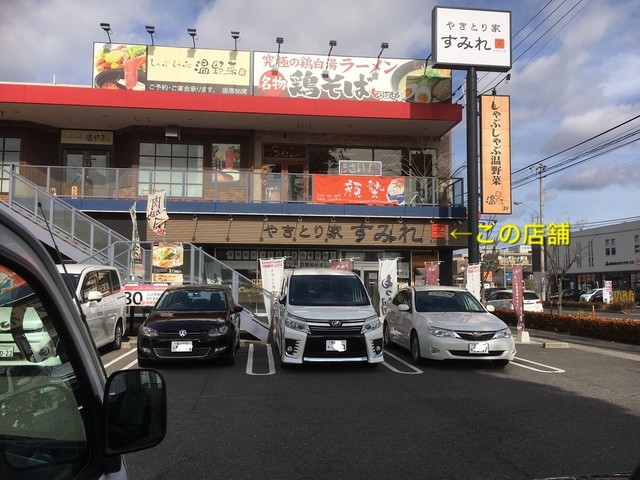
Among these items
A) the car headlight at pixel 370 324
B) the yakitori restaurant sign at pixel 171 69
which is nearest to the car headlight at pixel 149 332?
the car headlight at pixel 370 324

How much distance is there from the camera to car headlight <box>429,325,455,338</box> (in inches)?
385

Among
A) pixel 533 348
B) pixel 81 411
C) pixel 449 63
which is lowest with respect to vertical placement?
pixel 533 348

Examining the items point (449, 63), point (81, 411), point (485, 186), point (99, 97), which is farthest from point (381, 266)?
point (81, 411)

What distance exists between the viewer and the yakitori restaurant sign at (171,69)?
20.5m

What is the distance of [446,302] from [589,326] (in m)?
7.30

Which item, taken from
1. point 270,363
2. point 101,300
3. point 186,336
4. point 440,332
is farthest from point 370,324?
point 101,300

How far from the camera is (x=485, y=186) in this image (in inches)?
739

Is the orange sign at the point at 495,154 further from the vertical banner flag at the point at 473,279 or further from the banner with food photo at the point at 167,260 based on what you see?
the banner with food photo at the point at 167,260

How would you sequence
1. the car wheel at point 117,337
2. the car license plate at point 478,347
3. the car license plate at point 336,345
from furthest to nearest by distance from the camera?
1. the car wheel at point 117,337
2. the car license plate at point 478,347
3. the car license plate at point 336,345

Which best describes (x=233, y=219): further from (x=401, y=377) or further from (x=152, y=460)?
(x=152, y=460)

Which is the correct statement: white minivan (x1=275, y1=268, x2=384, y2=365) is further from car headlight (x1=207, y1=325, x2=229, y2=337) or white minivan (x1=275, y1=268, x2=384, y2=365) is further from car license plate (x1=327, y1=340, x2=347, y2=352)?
car headlight (x1=207, y1=325, x2=229, y2=337)

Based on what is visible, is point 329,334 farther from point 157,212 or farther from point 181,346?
point 157,212

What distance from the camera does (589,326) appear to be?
16.1 meters

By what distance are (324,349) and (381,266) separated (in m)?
8.07
